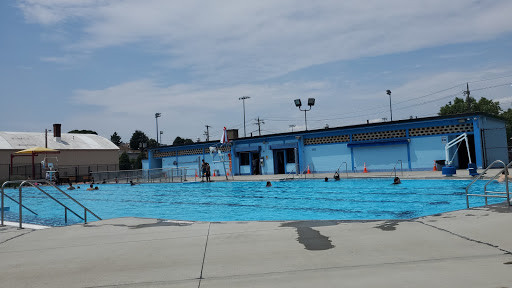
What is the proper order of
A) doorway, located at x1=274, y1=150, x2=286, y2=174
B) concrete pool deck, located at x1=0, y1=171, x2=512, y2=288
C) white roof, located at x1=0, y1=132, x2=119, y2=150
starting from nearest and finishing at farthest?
concrete pool deck, located at x1=0, y1=171, x2=512, y2=288 < doorway, located at x1=274, y1=150, x2=286, y2=174 < white roof, located at x1=0, y1=132, x2=119, y2=150

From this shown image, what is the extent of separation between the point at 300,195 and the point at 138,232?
44.1ft

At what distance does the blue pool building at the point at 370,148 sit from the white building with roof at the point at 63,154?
59.6 ft

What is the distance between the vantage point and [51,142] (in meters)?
52.6

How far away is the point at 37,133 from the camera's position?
55531 mm

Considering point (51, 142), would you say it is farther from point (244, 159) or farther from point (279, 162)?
point (279, 162)

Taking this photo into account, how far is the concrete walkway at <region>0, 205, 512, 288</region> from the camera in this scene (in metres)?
4.18

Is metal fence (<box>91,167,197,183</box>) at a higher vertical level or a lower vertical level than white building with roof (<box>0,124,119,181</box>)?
lower

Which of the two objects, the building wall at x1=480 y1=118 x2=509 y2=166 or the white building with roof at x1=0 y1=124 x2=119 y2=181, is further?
the white building with roof at x1=0 y1=124 x2=119 y2=181

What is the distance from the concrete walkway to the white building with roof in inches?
1641

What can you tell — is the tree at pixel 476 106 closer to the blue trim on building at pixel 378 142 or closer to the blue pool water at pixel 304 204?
the blue trim on building at pixel 378 142

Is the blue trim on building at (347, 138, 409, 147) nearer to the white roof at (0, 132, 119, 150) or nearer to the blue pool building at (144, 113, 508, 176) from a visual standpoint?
the blue pool building at (144, 113, 508, 176)

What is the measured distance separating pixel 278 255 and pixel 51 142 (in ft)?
179

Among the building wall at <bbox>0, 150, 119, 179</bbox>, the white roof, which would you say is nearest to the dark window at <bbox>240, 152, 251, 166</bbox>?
the building wall at <bbox>0, 150, 119, 179</bbox>

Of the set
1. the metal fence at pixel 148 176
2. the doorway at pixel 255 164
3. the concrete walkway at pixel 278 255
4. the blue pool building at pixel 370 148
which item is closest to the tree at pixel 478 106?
the blue pool building at pixel 370 148
